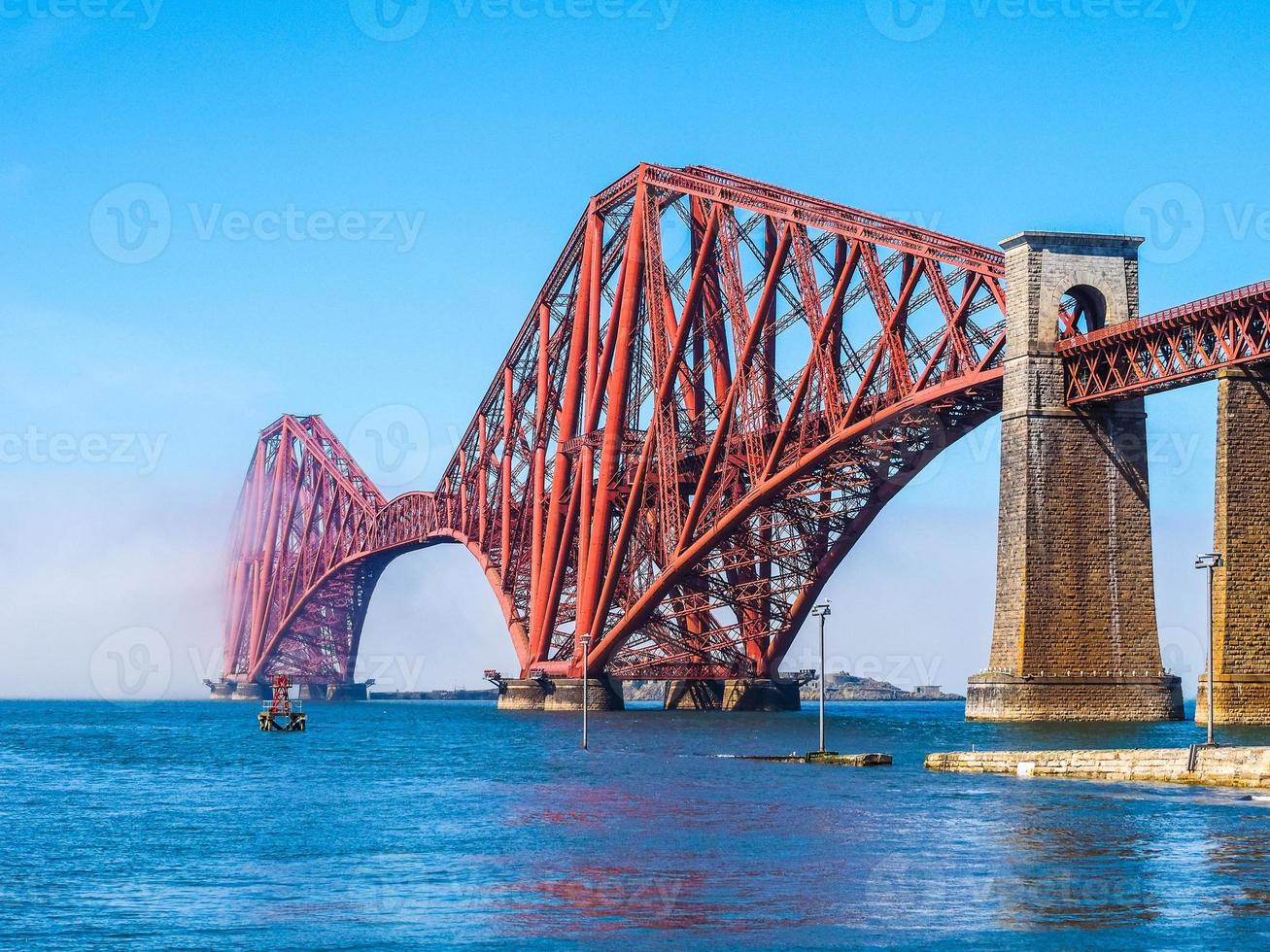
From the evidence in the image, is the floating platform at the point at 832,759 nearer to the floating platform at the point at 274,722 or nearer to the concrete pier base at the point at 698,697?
the floating platform at the point at 274,722

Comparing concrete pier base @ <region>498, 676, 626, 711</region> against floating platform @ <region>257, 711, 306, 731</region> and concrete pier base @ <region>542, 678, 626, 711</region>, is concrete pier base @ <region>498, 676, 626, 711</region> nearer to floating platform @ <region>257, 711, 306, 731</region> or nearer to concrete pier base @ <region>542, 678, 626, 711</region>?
concrete pier base @ <region>542, 678, 626, 711</region>

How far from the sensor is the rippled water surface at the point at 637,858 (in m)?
26.6

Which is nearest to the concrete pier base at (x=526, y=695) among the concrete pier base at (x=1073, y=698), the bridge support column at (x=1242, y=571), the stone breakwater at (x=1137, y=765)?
the concrete pier base at (x=1073, y=698)

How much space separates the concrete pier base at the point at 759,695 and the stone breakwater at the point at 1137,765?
5632 centimetres

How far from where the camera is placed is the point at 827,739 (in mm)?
76250

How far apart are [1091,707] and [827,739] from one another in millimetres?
11748

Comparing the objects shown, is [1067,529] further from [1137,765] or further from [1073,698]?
[1137,765]

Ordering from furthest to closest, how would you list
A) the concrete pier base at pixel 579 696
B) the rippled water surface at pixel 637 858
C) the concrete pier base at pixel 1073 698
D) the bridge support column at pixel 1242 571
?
the concrete pier base at pixel 579 696 → the concrete pier base at pixel 1073 698 → the bridge support column at pixel 1242 571 → the rippled water surface at pixel 637 858

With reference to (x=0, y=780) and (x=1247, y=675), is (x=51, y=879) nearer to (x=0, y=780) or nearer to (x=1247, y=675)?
(x=0, y=780)

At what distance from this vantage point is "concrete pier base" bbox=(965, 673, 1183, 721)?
225 feet

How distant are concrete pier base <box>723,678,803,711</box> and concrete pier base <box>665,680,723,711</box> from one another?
2515 millimetres

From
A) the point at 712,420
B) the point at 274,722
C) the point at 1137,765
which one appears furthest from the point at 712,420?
the point at 1137,765

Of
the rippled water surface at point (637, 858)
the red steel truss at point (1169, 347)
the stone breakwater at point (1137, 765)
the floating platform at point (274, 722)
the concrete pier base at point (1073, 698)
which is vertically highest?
the red steel truss at point (1169, 347)

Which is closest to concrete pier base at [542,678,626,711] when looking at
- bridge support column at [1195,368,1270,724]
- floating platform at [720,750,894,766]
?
floating platform at [720,750,894,766]
